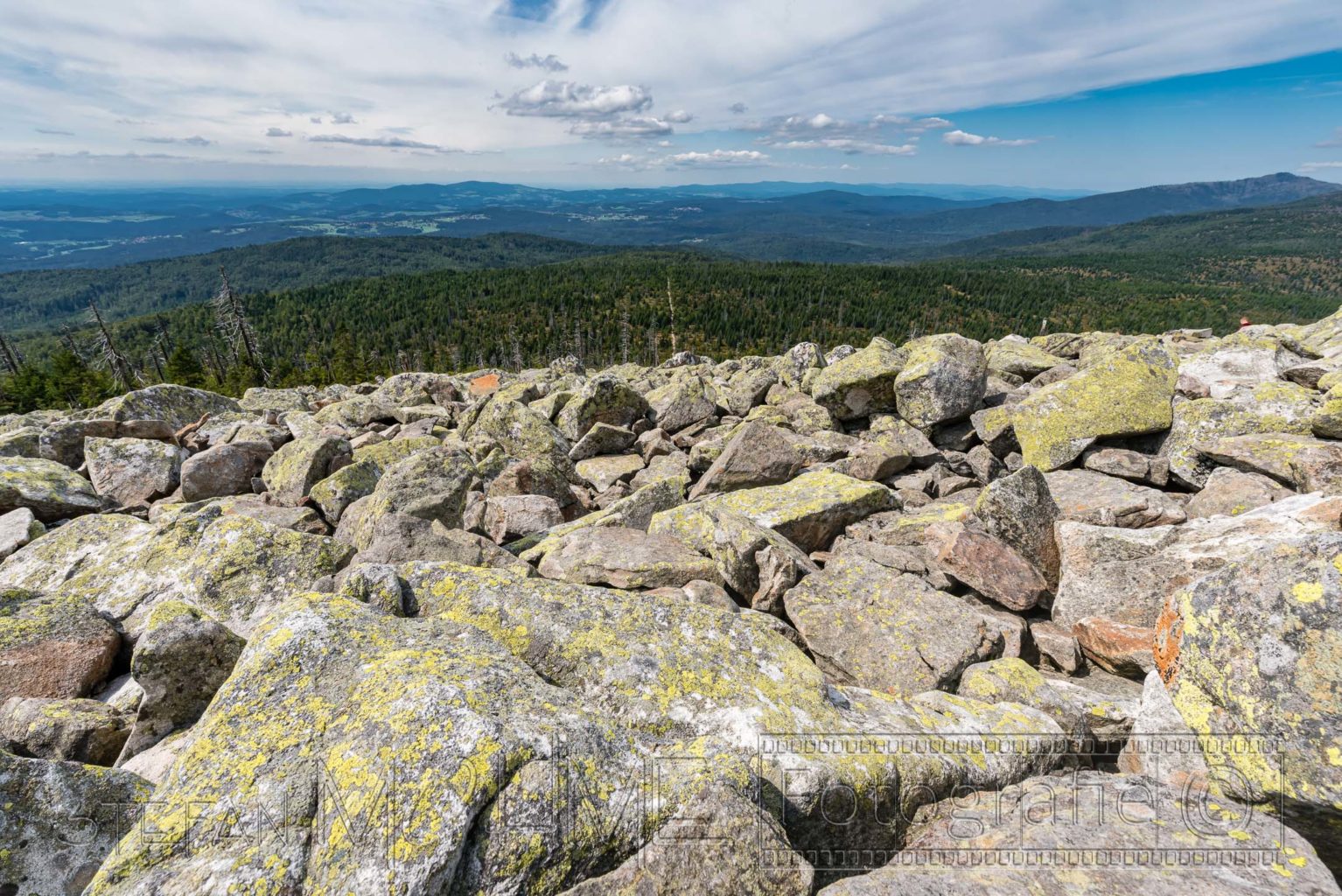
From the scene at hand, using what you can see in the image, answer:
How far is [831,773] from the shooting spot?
18.5 feet

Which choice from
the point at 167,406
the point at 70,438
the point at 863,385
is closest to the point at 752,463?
the point at 863,385

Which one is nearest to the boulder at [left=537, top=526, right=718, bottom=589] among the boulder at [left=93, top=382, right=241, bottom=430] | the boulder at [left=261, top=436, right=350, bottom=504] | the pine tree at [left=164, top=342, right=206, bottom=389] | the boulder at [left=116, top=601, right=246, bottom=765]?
the boulder at [left=116, top=601, right=246, bottom=765]

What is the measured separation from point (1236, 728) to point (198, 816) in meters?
9.78

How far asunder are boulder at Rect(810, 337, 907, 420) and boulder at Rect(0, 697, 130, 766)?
19.3m

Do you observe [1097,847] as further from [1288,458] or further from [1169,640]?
[1288,458]

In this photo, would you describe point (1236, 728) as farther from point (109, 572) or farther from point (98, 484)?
point (98, 484)

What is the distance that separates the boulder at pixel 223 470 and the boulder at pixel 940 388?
833 inches

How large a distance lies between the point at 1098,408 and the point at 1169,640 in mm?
9718

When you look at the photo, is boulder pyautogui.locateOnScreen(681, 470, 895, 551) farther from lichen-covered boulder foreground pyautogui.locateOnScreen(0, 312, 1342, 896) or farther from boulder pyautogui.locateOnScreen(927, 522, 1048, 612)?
boulder pyautogui.locateOnScreen(927, 522, 1048, 612)

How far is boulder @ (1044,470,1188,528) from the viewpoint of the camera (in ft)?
36.1

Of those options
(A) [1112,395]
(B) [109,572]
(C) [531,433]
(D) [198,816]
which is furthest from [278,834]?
(A) [1112,395]

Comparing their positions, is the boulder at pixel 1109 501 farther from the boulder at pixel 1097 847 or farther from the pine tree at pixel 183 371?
the pine tree at pixel 183 371

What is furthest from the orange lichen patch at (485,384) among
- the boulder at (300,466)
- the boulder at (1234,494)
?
the boulder at (1234,494)

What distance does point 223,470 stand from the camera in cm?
1733
